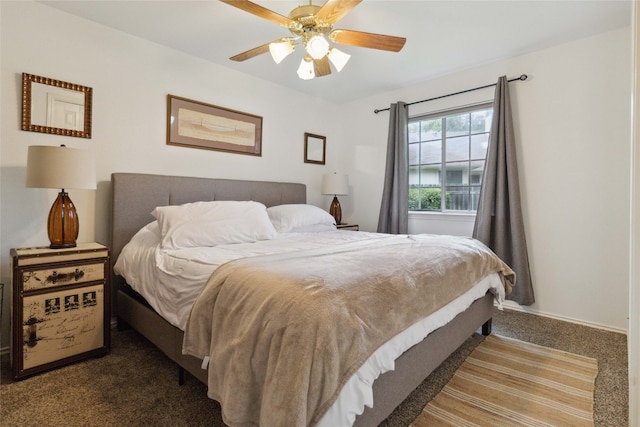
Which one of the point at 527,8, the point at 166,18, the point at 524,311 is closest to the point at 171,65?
the point at 166,18

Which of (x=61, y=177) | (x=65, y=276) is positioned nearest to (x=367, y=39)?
(x=61, y=177)

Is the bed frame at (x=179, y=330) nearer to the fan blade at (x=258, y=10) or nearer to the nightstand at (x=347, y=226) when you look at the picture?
the nightstand at (x=347, y=226)

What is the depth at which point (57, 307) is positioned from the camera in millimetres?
1949

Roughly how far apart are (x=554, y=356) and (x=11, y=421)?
3.17 metres

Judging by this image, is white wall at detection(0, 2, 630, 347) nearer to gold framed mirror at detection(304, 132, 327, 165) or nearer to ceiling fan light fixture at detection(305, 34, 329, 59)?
gold framed mirror at detection(304, 132, 327, 165)

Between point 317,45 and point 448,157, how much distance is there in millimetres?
2324

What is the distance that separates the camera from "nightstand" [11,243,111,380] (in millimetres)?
1831

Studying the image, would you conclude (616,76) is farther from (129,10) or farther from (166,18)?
(129,10)

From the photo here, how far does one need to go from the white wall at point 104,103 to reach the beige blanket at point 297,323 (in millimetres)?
1767

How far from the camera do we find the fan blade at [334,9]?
1.81 m

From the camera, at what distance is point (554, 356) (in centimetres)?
220

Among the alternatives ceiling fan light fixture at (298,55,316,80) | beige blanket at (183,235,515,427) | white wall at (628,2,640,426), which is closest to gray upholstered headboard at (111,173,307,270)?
ceiling fan light fixture at (298,55,316,80)

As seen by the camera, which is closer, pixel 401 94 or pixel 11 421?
pixel 11 421

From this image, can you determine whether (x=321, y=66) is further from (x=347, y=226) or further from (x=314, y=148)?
(x=347, y=226)
